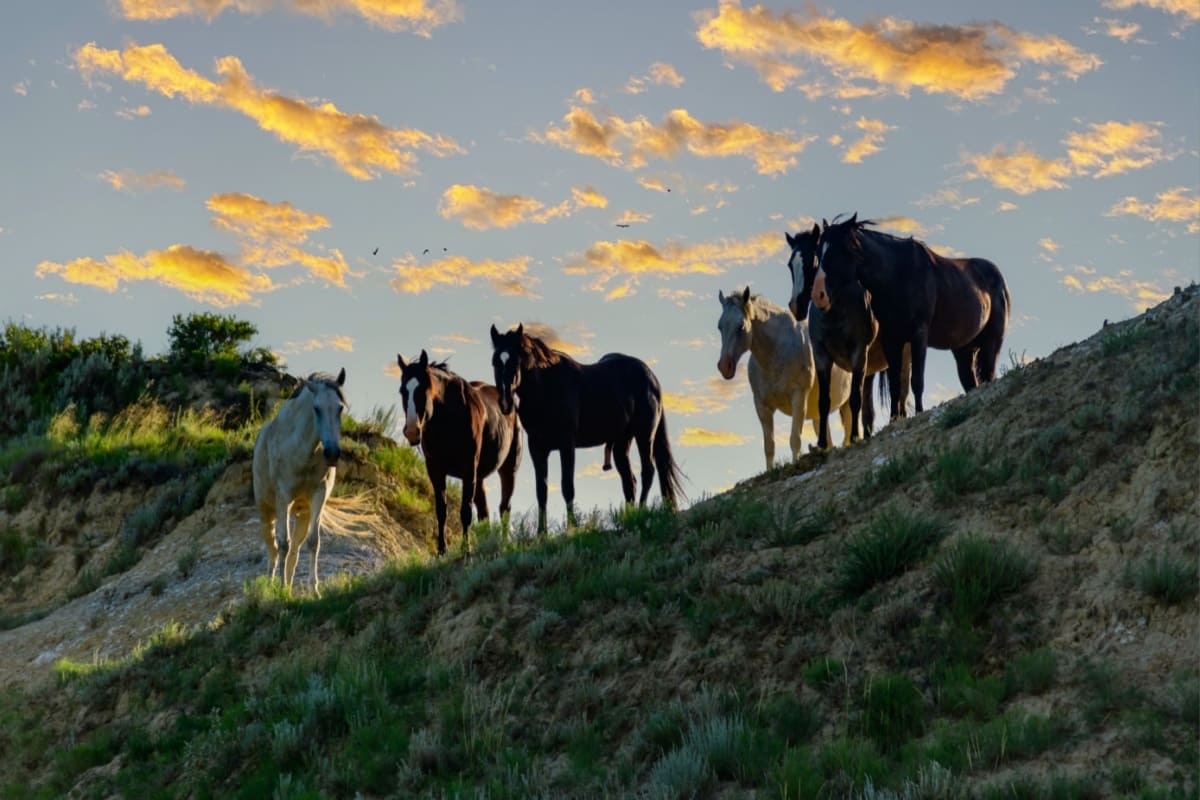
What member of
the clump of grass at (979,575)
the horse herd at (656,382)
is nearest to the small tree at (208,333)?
the horse herd at (656,382)

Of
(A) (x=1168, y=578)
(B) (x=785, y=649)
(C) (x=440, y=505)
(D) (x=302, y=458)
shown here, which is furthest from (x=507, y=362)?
(A) (x=1168, y=578)

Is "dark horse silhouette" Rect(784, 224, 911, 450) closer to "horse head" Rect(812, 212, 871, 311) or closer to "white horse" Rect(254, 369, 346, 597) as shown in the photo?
"horse head" Rect(812, 212, 871, 311)

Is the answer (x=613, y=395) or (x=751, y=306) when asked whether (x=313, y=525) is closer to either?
(x=613, y=395)

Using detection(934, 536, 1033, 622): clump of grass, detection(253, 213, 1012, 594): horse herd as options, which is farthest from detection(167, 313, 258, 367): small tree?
detection(934, 536, 1033, 622): clump of grass

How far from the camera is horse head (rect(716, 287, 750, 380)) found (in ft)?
56.4

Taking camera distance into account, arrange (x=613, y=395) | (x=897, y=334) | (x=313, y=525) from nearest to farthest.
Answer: (x=897, y=334), (x=313, y=525), (x=613, y=395)

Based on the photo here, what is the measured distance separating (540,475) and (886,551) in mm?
7773

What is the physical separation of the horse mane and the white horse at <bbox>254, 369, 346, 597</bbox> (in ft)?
8.73

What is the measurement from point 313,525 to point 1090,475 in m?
10.9

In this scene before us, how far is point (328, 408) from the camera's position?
17.0 meters

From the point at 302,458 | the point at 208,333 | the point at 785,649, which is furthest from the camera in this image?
the point at 208,333

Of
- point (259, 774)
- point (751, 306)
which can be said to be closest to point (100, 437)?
point (751, 306)

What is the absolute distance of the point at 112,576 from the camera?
2330 centimetres

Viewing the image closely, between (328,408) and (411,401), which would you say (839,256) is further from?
(328,408)
